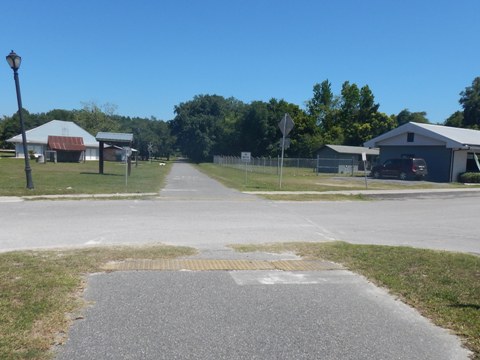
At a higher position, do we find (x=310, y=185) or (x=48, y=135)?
(x=48, y=135)

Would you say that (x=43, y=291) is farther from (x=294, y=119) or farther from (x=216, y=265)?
(x=294, y=119)

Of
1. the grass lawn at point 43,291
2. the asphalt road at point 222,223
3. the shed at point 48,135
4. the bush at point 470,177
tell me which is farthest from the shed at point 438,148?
the shed at point 48,135

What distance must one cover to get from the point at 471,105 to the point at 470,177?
52.7m

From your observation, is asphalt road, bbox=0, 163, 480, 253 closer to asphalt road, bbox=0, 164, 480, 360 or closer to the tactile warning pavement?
asphalt road, bbox=0, 164, 480, 360

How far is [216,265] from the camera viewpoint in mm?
7023

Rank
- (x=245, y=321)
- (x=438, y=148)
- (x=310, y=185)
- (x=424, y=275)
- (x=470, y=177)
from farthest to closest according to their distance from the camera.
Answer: (x=438, y=148) < (x=470, y=177) < (x=310, y=185) < (x=424, y=275) < (x=245, y=321)

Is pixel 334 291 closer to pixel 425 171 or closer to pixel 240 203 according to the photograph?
pixel 240 203

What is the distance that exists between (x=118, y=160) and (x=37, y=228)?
248ft

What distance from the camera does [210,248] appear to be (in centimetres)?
846

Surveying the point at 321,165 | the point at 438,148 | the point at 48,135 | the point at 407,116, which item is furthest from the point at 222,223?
the point at 407,116

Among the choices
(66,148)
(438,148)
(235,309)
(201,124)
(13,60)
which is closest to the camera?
(235,309)

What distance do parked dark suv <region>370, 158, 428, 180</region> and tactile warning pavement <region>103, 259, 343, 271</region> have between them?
31805mm

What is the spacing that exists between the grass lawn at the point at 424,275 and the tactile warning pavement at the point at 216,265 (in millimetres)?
465

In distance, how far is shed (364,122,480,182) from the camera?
121ft
